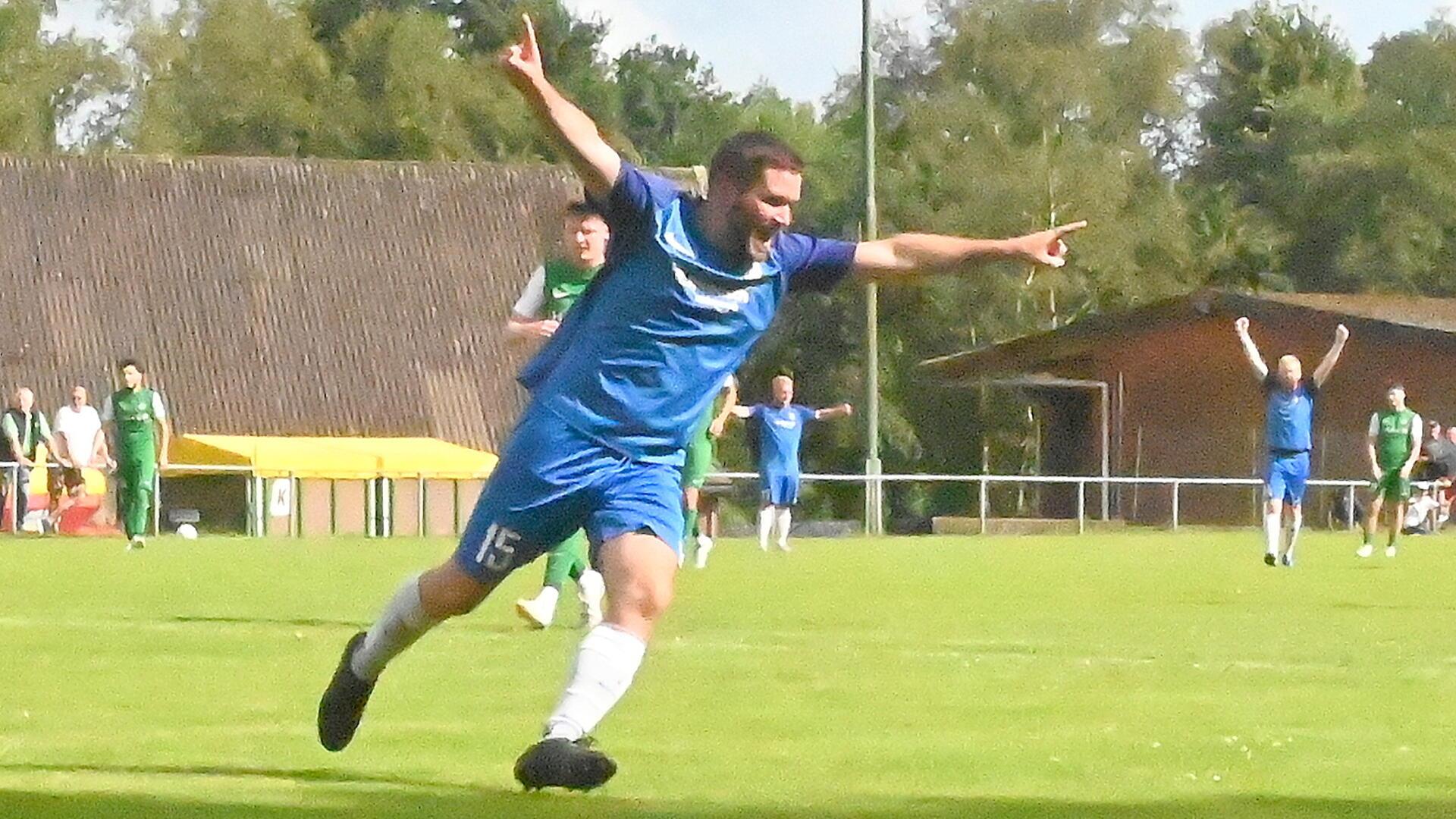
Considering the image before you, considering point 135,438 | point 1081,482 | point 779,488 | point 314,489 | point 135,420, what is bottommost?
point 314,489

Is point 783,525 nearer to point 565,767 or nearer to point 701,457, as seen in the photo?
point 701,457

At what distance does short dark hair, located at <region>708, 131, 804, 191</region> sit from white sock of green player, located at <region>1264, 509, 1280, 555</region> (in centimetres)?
1998

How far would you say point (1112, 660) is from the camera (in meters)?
13.3

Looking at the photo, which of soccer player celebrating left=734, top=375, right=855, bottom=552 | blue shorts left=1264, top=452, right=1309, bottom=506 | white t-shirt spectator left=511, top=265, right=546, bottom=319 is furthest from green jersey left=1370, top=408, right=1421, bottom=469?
white t-shirt spectator left=511, top=265, right=546, bottom=319

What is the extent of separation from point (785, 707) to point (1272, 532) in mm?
17378

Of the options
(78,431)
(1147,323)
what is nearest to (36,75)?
(1147,323)

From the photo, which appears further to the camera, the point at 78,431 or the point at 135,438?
the point at 78,431

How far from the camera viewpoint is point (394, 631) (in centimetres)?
849

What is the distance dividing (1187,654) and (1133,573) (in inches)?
445

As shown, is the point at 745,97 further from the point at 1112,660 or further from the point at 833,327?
the point at 1112,660

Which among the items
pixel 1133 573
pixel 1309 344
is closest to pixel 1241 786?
pixel 1133 573

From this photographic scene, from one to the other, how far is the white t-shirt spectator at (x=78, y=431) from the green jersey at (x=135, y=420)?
636 cm

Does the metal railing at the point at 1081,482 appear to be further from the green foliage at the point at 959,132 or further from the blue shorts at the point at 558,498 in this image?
the blue shorts at the point at 558,498

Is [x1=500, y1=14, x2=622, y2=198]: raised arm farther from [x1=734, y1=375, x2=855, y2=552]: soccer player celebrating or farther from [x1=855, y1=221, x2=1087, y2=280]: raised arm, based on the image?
[x1=734, y1=375, x2=855, y2=552]: soccer player celebrating
